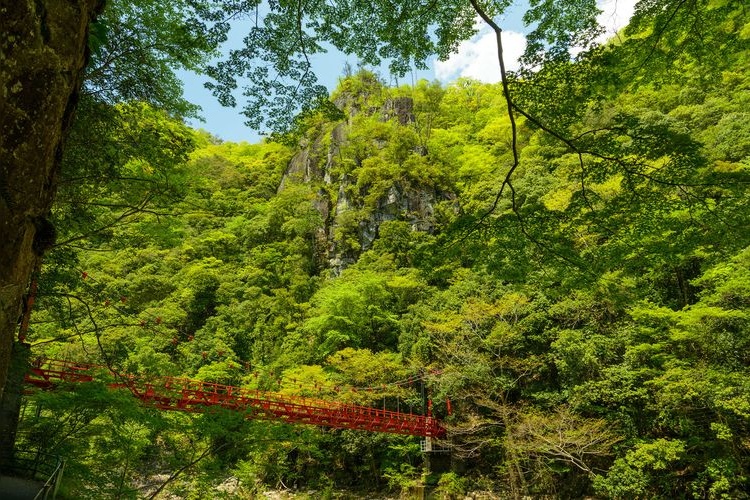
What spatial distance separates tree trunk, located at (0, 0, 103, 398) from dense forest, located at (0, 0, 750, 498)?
1.37 ft

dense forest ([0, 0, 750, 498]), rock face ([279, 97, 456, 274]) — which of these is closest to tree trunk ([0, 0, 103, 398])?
dense forest ([0, 0, 750, 498])

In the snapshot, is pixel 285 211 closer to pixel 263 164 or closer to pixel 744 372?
pixel 263 164

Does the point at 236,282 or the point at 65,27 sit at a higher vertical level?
the point at 236,282

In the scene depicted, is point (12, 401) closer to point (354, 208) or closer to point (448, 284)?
point (448, 284)

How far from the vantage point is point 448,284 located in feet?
41.0

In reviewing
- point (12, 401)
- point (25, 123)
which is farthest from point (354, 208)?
point (25, 123)

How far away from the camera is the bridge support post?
3.50m

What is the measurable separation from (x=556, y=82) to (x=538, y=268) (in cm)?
119

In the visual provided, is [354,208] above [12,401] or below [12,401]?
above

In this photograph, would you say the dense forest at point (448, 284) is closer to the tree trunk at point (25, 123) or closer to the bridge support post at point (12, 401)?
the bridge support post at point (12, 401)

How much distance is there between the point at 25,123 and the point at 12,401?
449 cm

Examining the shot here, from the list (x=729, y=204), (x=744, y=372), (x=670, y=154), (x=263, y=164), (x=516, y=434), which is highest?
(x=263, y=164)

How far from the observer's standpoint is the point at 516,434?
781 centimetres

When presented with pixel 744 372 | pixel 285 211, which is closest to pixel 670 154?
pixel 744 372
